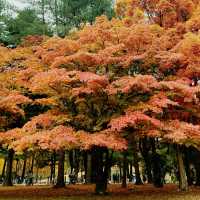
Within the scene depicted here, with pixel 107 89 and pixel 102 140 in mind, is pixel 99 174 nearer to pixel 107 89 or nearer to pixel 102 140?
pixel 102 140

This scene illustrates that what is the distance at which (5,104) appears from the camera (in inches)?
894

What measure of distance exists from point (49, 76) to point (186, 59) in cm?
789

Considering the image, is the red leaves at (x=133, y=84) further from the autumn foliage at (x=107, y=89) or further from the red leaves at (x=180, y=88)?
the red leaves at (x=180, y=88)

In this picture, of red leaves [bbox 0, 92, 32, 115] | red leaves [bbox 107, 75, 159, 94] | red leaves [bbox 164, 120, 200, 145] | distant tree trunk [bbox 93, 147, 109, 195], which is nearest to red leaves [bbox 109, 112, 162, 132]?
red leaves [bbox 164, 120, 200, 145]

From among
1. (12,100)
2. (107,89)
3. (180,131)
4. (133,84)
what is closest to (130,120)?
(133,84)

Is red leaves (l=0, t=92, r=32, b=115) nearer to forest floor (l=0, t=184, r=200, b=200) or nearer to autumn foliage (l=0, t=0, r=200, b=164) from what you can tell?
autumn foliage (l=0, t=0, r=200, b=164)

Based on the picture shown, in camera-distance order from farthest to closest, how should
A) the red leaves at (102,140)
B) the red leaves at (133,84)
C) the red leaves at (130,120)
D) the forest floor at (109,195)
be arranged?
the forest floor at (109,195), the red leaves at (133,84), the red leaves at (130,120), the red leaves at (102,140)

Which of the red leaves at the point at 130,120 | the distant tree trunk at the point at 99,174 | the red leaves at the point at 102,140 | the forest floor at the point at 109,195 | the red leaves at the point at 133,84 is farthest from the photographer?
the distant tree trunk at the point at 99,174

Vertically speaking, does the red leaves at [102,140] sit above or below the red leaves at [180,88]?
below

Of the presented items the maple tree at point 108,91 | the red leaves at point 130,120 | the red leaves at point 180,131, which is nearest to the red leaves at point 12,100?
the maple tree at point 108,91

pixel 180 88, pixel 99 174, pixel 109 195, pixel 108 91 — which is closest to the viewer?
pixel 108 91

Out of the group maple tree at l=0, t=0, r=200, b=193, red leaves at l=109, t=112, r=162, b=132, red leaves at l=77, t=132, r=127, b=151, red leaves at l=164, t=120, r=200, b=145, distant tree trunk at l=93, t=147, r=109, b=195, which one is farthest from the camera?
distant tree trunk at l=93, t=147, r=109, b=195

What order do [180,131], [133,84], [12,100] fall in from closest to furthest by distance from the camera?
[133,84]
[180,131]
[12,100]

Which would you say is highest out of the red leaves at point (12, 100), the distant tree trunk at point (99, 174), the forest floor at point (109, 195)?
the red leaves at point (12, 100)
